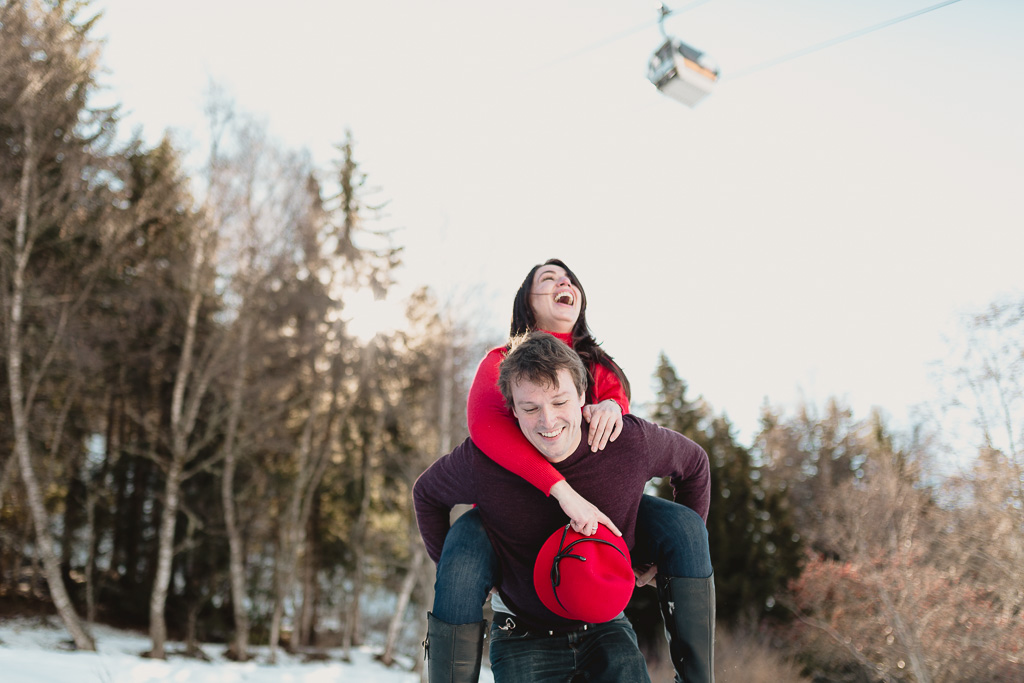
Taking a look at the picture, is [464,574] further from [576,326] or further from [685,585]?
[576,326]

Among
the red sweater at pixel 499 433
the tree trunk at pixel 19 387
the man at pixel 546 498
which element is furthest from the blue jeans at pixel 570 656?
the tree trunk at pixel 19 387

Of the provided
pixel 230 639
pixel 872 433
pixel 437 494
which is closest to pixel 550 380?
pixel 437 494

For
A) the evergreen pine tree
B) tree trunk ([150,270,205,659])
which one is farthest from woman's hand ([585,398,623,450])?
the evergreen pine tree

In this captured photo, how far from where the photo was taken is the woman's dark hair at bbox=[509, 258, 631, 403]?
238 cm

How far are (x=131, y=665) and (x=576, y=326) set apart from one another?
360 inches

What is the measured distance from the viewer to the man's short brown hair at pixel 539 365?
182 centimetres

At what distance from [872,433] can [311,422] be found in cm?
2189

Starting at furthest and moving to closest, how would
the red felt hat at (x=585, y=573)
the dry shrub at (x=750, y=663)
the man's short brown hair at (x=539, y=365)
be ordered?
1. the dry shrub at (x=750, y=663)
2. the man's short brown hair at (x=539, y=365)
3. the red felt hat at (x=585, y=573)

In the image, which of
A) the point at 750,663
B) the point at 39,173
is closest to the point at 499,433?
the point at 750,663

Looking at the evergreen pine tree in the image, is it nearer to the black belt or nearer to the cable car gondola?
the cable car gondola

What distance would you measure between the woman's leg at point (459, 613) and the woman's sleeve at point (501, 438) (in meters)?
0.28

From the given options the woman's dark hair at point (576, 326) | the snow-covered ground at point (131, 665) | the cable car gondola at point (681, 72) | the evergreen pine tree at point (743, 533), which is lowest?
the snow-covered ground at point (131, 665)

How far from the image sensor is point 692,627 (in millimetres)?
1771

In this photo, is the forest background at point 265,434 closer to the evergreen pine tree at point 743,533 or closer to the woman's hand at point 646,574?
the evergreen pine tree at point 743,533
